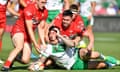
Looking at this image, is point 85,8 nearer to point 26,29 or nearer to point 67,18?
point 26,29

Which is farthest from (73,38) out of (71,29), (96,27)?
(96,27)

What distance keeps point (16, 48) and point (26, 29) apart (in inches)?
22.1

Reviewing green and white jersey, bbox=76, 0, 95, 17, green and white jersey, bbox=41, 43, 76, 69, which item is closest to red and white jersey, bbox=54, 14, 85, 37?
green and white jersey, bbox=41, 43, 76, 69

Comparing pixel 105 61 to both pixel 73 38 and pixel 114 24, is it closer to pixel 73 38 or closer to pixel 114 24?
pixel 73 38

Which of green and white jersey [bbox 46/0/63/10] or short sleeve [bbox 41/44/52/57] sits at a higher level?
green and white jersey [bbox 46/0/63/10]

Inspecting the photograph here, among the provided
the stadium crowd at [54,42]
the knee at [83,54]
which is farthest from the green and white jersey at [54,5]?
the knee at [83,54]

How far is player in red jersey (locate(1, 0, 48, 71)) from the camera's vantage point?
402 inches

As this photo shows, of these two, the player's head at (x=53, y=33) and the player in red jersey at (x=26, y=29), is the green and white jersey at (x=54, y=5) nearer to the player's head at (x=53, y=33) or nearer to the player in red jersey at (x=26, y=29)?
the player in red jersey at (x=26, y=29)

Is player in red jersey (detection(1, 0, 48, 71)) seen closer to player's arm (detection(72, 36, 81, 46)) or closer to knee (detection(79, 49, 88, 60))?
player's arm (detection(72, 36, 81, 46))

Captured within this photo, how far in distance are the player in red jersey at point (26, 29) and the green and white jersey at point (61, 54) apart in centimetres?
28

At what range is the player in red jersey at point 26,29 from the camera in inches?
402

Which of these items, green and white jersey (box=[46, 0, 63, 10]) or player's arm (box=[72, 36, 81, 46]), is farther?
green and white jersey (box=[46, 0, 63, 10])

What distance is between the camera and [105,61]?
35.5ft

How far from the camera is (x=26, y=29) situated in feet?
Answer: 34.7
